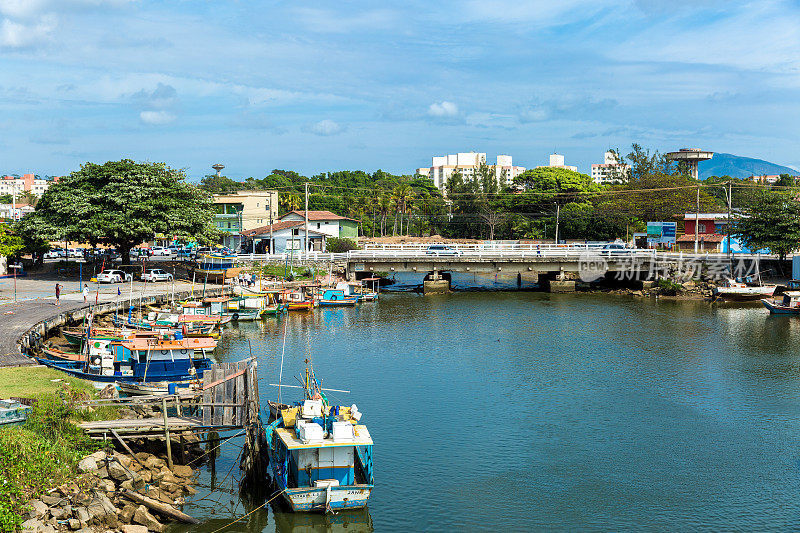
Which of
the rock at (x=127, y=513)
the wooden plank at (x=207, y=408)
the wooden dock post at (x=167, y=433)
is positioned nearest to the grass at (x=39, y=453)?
the rock at (x=127, y=513)

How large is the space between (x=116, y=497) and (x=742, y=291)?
67994 millimetres

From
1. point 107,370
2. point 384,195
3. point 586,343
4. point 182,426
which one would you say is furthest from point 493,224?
point 182,426

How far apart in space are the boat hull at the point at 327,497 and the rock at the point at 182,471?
181 inches

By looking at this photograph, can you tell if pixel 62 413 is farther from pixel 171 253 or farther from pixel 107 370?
pixel 171 253

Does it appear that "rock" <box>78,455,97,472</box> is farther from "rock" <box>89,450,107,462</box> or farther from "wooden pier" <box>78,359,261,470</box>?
"wooden pier" <box>78,359,261,470</box>

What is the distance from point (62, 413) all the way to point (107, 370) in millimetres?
11579

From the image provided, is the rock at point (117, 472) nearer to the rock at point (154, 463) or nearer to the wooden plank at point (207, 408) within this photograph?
the rock at point (154, 463)

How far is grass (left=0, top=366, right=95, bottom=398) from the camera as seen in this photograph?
90.2ft

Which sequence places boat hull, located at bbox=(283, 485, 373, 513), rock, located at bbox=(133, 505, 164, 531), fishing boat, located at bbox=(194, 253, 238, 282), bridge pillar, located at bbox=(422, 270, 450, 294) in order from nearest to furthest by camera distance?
rock, located at bbox=(133, 505, 164, 531) < boat hull, located at bbox=(283, 485, 373, 513) < fishing boat, located at bbox=(194, 253, 238, 282) < bridge pillar, located at bbox=(422, 270, 450, 294)

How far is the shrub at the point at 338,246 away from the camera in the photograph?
320 ft

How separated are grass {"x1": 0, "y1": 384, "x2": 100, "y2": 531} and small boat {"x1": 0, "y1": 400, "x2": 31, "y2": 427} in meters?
0.22

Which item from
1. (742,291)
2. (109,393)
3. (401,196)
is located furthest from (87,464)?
(401,196)

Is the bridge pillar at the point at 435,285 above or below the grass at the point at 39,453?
above

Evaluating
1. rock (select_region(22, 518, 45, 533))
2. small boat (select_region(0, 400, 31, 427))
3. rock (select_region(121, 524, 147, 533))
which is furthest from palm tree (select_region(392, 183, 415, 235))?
rock (select_region(22, 518, 45, 533))
